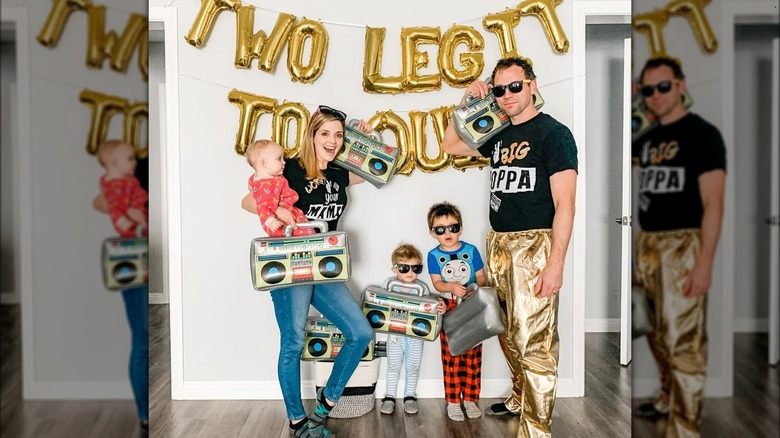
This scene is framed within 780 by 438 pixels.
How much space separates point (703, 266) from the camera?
0.26m

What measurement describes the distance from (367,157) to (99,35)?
276 cm

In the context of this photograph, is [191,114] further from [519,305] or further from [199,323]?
[519,305]

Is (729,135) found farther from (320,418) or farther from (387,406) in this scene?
(387,406)

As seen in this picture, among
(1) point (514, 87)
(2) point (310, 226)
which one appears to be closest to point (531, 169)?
(1) point (514, 87)

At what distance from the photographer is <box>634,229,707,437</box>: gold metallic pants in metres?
0.28

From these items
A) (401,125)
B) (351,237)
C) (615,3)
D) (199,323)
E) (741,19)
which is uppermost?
(615,3)

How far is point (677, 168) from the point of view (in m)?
0.27

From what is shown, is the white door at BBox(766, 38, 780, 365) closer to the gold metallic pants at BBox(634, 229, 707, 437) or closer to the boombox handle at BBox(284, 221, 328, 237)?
the gold metallic pants at BBox(634, 229, 707, 437)

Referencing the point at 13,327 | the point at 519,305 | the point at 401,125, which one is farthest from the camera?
the point at 401,125

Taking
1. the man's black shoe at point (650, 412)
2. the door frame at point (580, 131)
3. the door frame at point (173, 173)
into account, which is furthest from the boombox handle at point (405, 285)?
the man's black shoe at point (650, 412)

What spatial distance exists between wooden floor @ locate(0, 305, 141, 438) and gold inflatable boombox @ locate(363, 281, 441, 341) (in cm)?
266

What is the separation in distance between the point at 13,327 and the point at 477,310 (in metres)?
2.50

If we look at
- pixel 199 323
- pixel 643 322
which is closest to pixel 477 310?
pixel 199 323

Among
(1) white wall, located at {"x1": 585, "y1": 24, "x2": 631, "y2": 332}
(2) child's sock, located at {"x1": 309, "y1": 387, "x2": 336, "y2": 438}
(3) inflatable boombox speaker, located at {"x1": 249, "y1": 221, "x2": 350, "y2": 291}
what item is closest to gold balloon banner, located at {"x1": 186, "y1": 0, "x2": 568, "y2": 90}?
(3) inflatable boombox speaker, located at {"x1": 249, "y1": 221, "x2": 350, "y2": 291}
